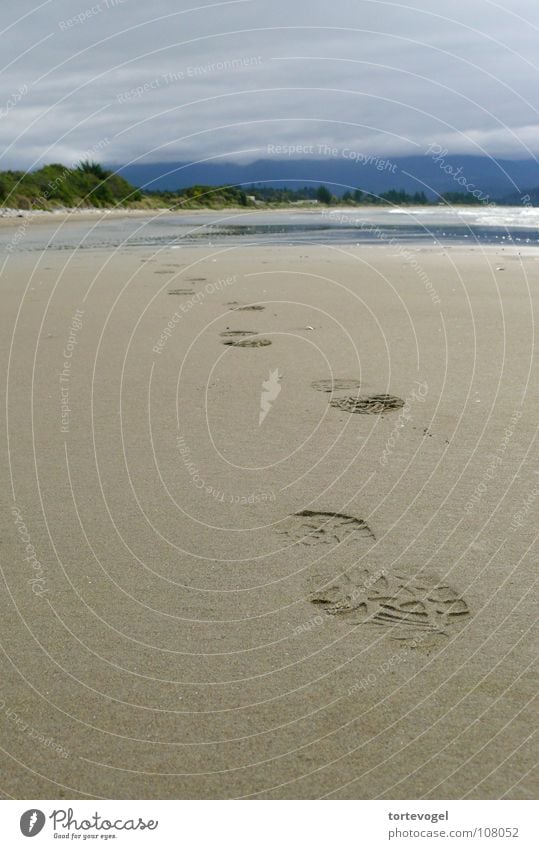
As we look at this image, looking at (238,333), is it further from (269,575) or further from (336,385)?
(269,575)

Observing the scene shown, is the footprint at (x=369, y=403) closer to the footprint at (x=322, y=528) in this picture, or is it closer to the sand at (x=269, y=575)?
the sand at (x=269, y=575)

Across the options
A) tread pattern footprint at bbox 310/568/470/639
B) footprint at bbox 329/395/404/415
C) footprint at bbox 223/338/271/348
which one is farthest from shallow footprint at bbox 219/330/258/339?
tread pattern footprint at bbox 310/568/470/639

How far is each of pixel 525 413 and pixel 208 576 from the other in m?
2.48

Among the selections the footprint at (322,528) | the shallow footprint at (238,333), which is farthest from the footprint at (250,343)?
the footprint at (322,528)

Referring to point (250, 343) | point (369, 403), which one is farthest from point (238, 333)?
point (369, 403)

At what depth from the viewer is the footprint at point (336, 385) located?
570 cm

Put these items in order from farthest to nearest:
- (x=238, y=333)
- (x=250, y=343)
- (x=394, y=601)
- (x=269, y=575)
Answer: (x=238, y=333) → (x=250, y=343) → (x=269, y=575) → (x=394, y=601)

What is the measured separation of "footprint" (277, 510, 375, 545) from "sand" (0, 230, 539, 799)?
0.01 m

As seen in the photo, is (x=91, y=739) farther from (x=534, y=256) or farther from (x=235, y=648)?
(x=534, y=256)

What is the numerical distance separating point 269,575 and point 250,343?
13.9 feet

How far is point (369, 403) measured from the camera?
5.31 meters

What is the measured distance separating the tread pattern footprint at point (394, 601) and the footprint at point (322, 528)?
29 centimetres
